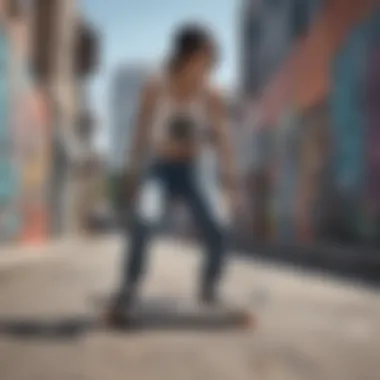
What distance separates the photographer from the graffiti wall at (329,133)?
15.7 metres

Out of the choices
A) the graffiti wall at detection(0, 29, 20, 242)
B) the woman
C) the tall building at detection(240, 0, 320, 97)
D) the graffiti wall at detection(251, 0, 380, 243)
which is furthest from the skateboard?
the tall building at detection(240, 0, 320, 97)

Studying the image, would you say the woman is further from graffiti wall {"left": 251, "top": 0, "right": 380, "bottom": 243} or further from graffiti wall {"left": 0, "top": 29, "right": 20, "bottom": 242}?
graffiti wall {"left": 0, "top": 29, "right": 20, "bottom": 242}

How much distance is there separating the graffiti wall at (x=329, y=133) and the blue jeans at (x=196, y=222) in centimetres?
979

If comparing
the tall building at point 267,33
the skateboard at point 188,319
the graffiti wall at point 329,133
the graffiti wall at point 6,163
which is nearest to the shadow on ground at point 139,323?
the skateboard at point 188,319

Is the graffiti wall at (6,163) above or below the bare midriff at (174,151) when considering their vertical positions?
below

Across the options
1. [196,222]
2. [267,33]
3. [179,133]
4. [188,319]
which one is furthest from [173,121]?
[267,33]

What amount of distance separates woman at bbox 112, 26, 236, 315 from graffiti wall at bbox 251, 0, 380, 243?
9.94 m

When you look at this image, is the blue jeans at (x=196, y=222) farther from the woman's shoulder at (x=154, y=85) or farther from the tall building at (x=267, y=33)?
the tall building at (x=267, y=33)

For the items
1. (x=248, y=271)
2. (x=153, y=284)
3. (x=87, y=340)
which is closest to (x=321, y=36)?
(x=248, y=271)

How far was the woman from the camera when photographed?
5199 mm

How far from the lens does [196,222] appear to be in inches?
215

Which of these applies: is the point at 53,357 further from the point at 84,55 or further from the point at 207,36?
the point at 84,55

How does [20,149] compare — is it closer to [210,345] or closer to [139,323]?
[139,323]

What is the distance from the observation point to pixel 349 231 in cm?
1719
